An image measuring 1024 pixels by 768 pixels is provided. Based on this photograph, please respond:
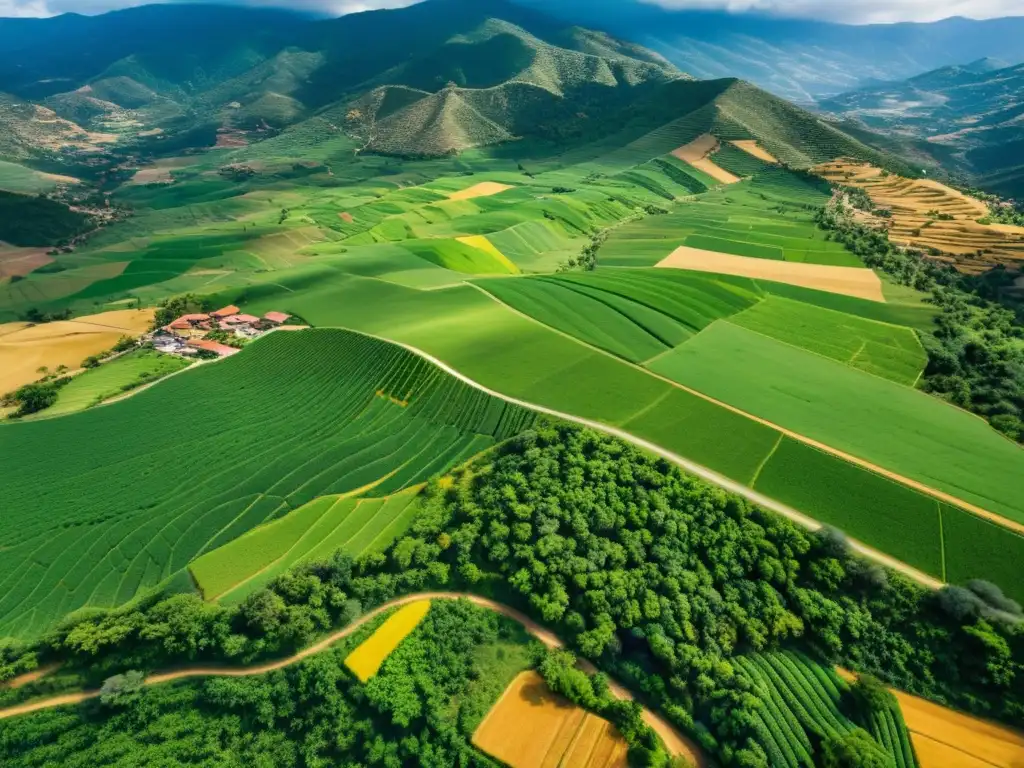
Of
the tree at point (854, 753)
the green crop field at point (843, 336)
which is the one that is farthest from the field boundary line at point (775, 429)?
the tree at point (854, 753)

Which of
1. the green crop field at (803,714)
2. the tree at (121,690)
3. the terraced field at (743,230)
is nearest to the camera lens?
the green crop field at (803,714)

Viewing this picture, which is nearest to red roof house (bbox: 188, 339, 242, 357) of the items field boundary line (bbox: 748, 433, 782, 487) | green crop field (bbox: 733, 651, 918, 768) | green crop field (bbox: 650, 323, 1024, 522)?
green crop field (bbox: 650, 323, 1024, 522)

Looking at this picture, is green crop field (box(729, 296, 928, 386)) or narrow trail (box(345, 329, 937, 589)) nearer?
narrow trail (box(345, 329, 937, 589))

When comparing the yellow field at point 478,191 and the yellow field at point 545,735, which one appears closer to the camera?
the yellow field at point 545,735

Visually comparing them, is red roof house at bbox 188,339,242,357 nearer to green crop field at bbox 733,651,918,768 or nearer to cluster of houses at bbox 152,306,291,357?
cluster of houses at bbox 152,306,291,357

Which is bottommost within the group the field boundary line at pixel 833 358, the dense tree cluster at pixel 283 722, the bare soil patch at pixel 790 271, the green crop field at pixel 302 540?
the dense tree cluster at pixel 283 722

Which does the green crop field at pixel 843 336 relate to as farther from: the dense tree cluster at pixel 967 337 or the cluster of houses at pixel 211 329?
the cluster of houses at pixel 211 329

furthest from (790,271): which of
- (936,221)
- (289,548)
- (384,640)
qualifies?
(289,548)
